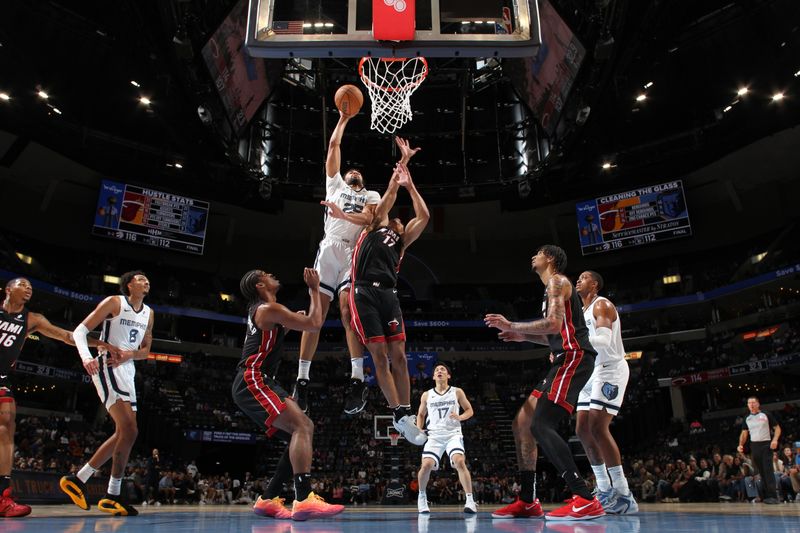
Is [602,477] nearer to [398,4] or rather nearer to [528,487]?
[528,487]

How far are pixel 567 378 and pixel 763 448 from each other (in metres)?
7.57

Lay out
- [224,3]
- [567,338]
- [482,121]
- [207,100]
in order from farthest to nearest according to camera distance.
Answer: [482,121], [207,100], [224,3], [567,338]

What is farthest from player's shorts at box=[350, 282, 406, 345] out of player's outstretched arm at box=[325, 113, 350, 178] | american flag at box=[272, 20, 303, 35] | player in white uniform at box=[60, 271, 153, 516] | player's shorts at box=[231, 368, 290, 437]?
american flag at box=[272, 20, 303, 35]

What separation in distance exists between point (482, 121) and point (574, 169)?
163 inches

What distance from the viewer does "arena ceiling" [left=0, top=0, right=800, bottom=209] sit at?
1778 cm

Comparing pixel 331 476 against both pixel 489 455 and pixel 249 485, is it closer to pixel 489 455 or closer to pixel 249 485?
pixel 249 485

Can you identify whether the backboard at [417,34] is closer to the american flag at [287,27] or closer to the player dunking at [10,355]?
the american flag at [287,27]

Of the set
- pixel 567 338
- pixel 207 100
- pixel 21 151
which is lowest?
pixel 567 338

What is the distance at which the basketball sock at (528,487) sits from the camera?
6.05 m

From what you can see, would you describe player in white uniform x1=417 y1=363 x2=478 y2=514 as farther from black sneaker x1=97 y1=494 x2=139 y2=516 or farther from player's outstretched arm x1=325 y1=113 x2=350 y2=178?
black sneaker x1=97 y1=494 x2=139 y2=516

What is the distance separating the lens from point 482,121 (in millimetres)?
24469

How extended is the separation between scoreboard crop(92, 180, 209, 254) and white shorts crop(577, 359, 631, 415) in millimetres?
23016

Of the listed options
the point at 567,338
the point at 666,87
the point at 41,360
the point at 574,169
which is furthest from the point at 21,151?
the point at 567,338

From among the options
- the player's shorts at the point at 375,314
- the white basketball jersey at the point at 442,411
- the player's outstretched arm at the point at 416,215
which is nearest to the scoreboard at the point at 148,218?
the white basketball jersey at the point at 442,411
